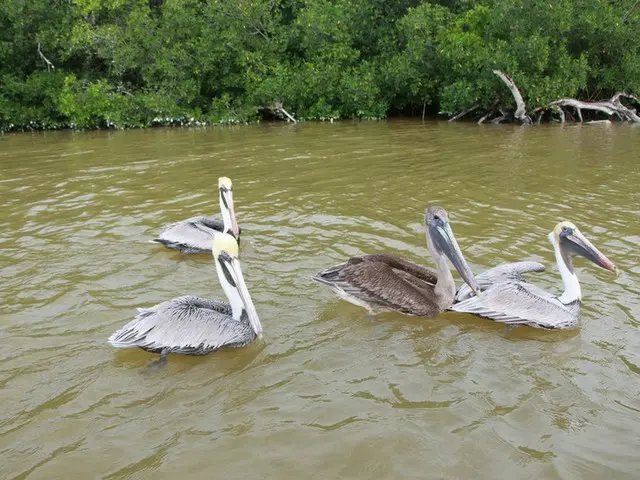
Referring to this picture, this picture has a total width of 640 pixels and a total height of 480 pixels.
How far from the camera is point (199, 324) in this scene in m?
3.85

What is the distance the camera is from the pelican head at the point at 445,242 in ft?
13.9

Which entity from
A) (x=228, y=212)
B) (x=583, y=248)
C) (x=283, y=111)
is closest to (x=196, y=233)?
(x=228, y=212)

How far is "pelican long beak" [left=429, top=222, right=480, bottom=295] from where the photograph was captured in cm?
423

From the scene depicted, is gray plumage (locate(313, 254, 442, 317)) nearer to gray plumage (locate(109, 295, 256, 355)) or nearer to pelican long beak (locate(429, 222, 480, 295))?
pelican long beak (locate(429, 222, 480, 295))

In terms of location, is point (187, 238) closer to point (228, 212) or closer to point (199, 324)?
point (228, 212)

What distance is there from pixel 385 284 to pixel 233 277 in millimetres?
1175

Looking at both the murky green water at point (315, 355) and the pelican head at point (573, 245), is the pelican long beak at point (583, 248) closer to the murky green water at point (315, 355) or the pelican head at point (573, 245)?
the pelican head at point (573, 245)

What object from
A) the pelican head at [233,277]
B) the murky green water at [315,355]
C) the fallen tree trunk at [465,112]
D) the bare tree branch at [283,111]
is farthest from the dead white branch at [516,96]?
the pelican head at [233,277]

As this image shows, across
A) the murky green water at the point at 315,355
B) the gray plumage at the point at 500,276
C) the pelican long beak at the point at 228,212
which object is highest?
the pelican long beak at the point at 228,212

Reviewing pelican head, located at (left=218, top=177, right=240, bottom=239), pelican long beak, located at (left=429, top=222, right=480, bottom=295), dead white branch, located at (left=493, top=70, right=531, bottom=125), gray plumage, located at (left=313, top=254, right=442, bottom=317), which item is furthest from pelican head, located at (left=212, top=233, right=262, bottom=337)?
dead white branch, located at (left=493, top=70, right=531, bottom=125)

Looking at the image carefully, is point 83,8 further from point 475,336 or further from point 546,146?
point 475,336

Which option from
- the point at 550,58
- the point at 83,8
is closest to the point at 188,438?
the point at 550,58

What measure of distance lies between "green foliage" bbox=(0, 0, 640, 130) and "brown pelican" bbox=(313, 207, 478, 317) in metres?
12.6

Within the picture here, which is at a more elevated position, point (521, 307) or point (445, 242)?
point (445, 242)
